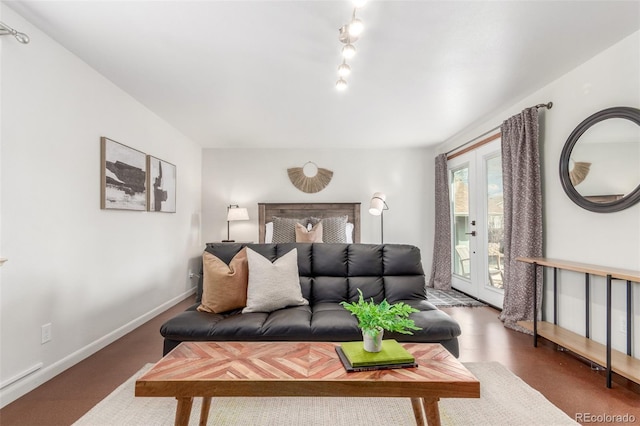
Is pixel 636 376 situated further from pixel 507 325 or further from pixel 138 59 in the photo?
pixel 138 59

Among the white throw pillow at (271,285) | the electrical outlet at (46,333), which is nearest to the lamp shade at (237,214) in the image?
the white throw pillow at (271,285)

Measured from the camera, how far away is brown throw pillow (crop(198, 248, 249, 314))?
91.1 inches

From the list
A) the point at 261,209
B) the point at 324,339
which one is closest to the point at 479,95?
the point at 324,339

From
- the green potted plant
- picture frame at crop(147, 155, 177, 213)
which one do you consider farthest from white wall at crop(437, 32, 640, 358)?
picture frame at crop(147, 155, 177, 213)

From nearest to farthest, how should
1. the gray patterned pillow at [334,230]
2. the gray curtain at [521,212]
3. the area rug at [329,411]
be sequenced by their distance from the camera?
the area rug at [329,411] < the gray curtain at [521,212] < the gray patterned pillow at [334,230]

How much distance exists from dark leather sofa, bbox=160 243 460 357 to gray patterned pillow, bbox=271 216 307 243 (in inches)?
76.2

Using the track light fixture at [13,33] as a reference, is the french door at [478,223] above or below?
below

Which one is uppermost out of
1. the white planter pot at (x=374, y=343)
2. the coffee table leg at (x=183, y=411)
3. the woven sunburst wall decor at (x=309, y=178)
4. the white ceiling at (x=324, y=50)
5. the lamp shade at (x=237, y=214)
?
the white ceiling at (x=324, y=50)

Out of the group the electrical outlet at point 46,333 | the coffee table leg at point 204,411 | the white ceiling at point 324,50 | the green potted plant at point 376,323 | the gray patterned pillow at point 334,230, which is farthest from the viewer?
the gray patterned pillow at point 334,230

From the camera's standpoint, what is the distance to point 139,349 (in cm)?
271

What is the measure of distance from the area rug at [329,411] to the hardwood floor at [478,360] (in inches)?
6.0

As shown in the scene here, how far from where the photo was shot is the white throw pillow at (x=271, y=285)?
233 centimetres

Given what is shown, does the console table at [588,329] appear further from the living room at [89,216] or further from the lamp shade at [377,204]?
the lamp shade at [377,204]

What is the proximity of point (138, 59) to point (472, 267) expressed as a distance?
4643 mm
